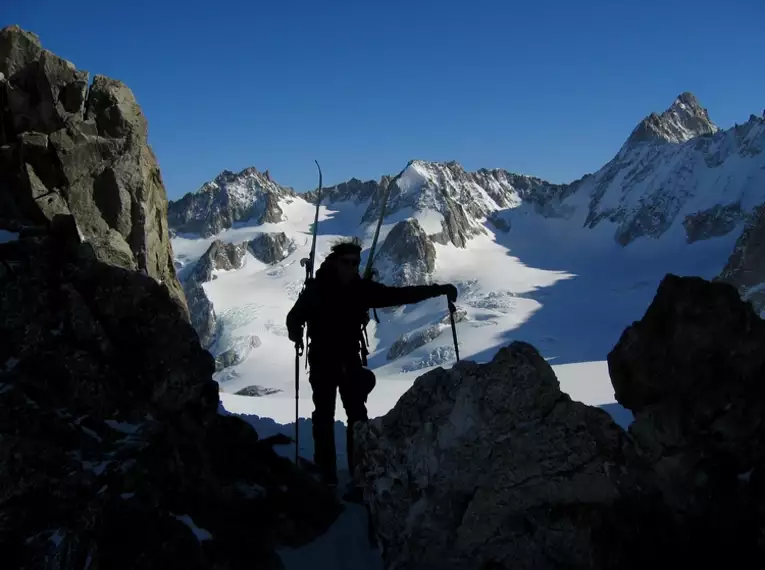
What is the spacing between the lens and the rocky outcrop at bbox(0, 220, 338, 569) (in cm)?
408

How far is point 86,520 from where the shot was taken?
13.3ft

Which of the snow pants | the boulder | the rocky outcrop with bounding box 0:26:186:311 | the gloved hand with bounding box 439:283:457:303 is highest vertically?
the rocky outcrop with bounding box 0:26:186:311

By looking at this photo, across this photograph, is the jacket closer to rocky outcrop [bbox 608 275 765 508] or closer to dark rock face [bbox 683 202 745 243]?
rocky outcrop [bbox 608 275 765 508]

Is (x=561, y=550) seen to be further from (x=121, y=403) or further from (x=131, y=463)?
(x=121, y=403)

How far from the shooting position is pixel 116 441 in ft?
15.4

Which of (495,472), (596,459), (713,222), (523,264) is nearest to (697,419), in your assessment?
(596,459)

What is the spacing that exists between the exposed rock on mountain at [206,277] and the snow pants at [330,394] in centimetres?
12402

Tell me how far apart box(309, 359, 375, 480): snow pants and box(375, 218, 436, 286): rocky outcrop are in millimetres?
141994

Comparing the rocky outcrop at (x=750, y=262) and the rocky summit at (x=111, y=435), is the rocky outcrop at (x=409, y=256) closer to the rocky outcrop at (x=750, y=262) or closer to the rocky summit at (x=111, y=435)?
the rocky outcrop at (x=750, y=262)

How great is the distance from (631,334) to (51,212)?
255 inches

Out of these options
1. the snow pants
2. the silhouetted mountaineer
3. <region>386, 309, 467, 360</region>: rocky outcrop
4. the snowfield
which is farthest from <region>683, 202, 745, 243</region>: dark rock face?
the snow pants

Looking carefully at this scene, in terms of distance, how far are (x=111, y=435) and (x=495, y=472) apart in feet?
9.81

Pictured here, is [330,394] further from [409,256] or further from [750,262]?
[409,256]

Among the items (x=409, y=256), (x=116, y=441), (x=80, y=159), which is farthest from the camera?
(x=409, y=256)
